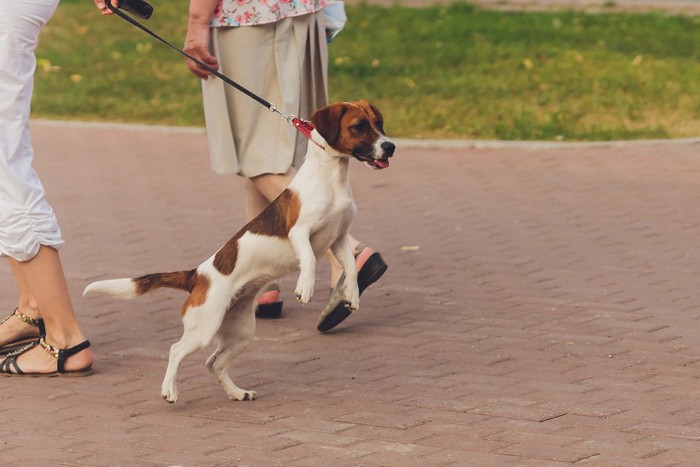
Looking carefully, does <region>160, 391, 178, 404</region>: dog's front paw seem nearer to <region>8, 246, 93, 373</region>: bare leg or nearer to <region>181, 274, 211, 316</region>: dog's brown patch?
<region>181, 274, 211, 316</region>: dog's brown patch

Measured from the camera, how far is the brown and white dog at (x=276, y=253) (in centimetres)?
495

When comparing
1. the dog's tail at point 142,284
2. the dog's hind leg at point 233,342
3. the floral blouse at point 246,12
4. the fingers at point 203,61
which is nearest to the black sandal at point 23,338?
the dog's tail at point 142,284

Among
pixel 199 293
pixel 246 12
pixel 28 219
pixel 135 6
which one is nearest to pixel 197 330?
pixel 199 293

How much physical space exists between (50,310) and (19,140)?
27.8 inches

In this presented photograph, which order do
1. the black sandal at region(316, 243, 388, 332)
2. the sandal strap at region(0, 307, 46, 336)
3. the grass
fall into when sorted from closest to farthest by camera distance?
the sandal strap at region(0, 307, 46, 336) < the black sandal at region(316, 243, 388, 332) < the grass

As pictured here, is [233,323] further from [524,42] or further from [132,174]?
[524,42]

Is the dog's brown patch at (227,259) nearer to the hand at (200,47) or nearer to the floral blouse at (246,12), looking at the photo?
the hand at (200,47)

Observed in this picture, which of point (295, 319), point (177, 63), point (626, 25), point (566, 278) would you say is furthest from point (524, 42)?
point (295, 319)

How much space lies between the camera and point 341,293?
5875mm

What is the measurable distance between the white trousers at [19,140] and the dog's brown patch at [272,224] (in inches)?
29.8

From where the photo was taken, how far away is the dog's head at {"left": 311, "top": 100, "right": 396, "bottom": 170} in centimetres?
496

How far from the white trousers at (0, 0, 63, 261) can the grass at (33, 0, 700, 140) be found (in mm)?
6130

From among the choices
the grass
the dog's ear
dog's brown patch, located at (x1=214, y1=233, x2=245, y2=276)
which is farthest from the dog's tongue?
the grass

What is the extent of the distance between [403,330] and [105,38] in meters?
→ 11.1
